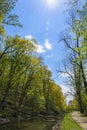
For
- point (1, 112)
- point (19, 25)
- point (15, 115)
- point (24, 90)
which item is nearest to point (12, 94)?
point (24, 90)

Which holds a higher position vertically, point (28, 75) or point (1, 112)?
point (28, 75)

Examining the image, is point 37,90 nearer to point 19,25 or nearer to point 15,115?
point 15,115

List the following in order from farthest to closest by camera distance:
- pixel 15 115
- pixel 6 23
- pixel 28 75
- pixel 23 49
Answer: pixel 28 75, pixel 15 115, pixel 23 49, pixel 6 23

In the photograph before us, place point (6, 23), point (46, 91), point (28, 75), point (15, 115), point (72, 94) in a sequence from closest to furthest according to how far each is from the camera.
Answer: point (6, 23) → point (15, 115) → point (28, 75) → point (72, 94) → point (46, 91)

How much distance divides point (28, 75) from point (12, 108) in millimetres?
6992

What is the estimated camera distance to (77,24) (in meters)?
14.2

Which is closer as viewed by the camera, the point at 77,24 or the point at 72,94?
the point at 77,24

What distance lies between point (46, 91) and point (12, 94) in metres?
24.9

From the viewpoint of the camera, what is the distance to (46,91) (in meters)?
72.6

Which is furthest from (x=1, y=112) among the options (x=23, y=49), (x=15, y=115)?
(x=23, y=49)

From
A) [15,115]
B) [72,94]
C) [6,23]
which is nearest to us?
[6,23]

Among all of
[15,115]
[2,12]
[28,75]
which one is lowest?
[15,115]

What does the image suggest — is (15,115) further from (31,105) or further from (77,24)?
(77,24)

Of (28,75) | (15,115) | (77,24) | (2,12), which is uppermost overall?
(28,75)
